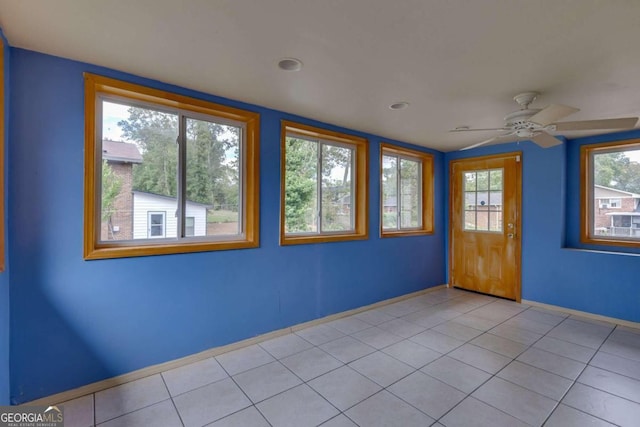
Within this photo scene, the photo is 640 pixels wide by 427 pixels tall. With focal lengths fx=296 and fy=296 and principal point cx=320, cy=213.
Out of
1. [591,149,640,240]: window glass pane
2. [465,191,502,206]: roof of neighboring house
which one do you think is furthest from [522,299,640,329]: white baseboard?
[465,191,502,206]: roof of neighboring house

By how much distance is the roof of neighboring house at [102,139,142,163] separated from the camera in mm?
2238

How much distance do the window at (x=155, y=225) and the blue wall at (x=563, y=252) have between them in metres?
4.53

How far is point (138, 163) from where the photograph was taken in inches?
93.1

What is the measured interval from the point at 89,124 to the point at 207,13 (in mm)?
1246

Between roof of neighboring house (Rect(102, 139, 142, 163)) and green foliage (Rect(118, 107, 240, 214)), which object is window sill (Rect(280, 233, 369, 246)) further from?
roof of neighboring house (Rect(102, 139, 142, 163))

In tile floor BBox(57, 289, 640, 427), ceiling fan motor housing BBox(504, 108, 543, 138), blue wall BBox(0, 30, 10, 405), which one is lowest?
tile floor BBox(57, 289, 640, 427)

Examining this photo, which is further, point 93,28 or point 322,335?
point 322,335

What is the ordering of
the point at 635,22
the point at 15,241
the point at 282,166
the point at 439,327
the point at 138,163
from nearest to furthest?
the point at 635,22, the point at 15,241, the point at 138,163, the point at 282,166, the point at 439,327

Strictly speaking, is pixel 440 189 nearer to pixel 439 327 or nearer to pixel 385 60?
pixel 439 327

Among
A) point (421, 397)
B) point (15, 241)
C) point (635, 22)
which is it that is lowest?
point (421, 397)

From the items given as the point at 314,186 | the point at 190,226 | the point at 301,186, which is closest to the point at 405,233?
the point at 314,186

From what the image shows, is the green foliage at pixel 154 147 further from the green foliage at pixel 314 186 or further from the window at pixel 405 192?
the window at pixel 405 192

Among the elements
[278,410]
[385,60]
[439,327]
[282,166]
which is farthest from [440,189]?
[278,410]

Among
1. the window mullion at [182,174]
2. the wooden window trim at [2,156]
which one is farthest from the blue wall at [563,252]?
the wooden window trim at [2,156]
